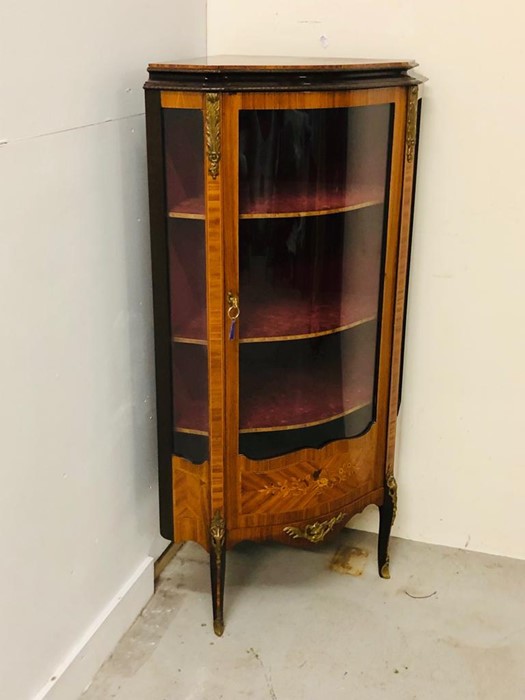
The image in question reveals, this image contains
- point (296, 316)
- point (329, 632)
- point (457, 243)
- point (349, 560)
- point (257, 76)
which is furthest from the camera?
point (349, 560)

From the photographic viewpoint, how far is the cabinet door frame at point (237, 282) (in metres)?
1.43

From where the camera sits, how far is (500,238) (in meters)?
1.85

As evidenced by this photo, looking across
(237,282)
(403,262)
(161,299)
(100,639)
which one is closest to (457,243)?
(403,262)

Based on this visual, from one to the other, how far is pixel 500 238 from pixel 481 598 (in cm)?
85

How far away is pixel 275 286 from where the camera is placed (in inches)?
62.5

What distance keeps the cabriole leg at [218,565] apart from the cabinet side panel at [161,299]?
112mm

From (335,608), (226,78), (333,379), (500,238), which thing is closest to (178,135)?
(226,78)

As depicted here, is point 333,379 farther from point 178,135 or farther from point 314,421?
point 178,135

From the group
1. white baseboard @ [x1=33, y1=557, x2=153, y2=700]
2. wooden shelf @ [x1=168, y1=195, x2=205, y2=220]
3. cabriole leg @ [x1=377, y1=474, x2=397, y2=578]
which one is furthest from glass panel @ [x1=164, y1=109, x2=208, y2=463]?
cabriole leg @ [x1=377, y1=474, x2=397, y2=578]

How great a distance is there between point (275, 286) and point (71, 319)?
40 cm

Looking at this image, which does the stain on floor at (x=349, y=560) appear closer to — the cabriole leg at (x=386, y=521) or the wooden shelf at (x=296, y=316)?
the cabriole leg at (x=386, y=521)

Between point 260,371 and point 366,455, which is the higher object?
point 260,371

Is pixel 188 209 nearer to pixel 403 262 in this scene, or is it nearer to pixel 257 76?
pixel 257 76

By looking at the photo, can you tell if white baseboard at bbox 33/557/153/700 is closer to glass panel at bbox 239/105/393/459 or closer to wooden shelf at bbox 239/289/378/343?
glass panel at bbox 239/105/393/459
